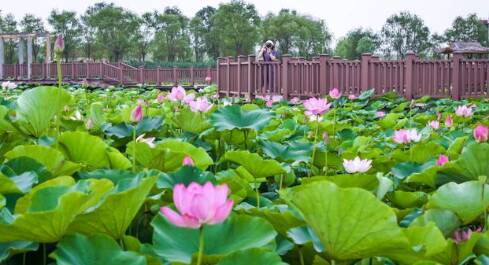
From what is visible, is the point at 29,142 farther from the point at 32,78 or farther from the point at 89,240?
the point at 32,78

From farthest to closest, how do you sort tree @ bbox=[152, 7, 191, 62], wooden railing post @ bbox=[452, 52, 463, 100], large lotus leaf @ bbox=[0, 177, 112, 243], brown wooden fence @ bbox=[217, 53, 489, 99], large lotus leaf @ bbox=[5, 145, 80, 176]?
tree @ bbox=[152, 7, 191, 62]
brown wooden fence @ bbox=[217, 53, 489, 99]
wooden railing post @ bbox=[452, 52, 463, 100]
large lotus leaf @ bbox=[5, 145, 80, 176]
large lotus leaf @ bbox=[0, 177, 112, 243]

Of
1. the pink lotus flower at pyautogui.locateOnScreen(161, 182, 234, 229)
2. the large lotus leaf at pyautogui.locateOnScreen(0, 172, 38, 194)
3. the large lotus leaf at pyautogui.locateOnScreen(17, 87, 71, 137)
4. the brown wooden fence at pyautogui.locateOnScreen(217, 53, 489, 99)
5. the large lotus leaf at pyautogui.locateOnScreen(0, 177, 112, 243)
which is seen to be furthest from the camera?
the brown wooden fence at pyautogui.locateOnScreen(217, 53, 489, 99)

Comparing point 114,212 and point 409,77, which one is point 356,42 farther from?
point 114,212

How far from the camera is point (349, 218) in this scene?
2.33 feet

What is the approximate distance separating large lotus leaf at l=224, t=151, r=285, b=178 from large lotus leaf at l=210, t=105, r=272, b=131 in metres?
0.45

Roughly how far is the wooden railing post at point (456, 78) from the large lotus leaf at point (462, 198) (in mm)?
9330

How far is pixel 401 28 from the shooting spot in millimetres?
64188

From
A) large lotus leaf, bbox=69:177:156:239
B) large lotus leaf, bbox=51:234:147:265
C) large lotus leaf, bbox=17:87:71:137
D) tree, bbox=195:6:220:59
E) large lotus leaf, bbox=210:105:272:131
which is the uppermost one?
tree, bbox=195:6:220:59

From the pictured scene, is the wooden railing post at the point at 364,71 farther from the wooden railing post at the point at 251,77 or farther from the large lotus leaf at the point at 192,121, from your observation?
the large lotus leaf at the point at 192,121

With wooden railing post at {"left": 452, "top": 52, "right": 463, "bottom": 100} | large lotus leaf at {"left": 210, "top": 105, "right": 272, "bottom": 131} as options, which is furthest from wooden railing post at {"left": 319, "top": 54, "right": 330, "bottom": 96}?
large lotus leaf at {"left": 210, "top": 105, "right": 272, "bottom": 131}

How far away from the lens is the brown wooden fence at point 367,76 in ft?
33.3

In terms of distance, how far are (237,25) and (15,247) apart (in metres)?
50.5

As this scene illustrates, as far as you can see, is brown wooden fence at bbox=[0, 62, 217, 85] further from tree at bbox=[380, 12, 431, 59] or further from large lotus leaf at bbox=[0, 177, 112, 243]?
tree at bbox=[380, 12, 431, 59]

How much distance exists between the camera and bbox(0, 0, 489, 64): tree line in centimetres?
5025
